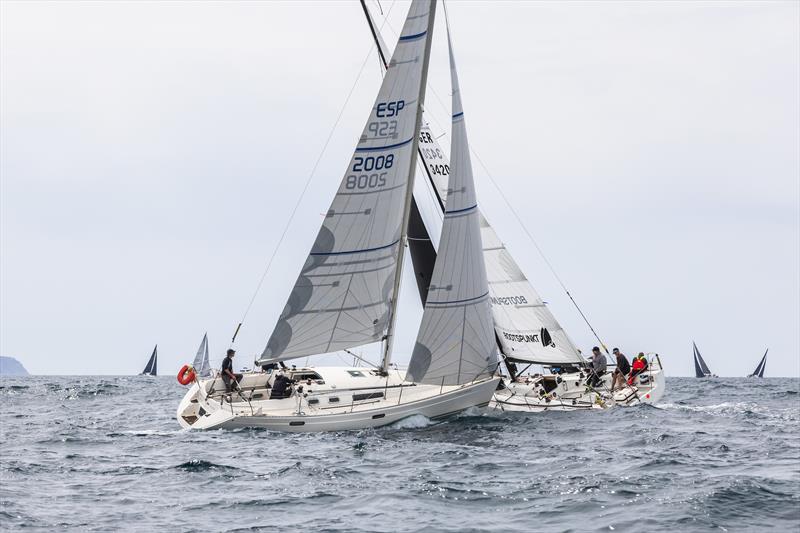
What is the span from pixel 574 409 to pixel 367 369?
5.65 meters

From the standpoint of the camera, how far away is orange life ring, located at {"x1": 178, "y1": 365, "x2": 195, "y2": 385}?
25078mm

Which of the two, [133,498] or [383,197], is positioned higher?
[383,197]

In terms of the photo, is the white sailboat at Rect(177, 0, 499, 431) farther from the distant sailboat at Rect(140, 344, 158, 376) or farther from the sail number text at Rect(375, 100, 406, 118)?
the distant sailboat at Rect(140, 344, 158, 376)

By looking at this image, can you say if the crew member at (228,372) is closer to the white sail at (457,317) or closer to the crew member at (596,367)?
the white sail at (457,317)

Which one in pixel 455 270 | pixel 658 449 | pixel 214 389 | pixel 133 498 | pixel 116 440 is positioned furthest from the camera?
pixel 214 389

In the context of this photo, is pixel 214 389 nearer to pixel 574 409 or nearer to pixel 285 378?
pixel 285 378

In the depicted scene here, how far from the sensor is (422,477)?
1540 centimetres

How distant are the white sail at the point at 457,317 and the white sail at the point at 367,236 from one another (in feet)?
8.62

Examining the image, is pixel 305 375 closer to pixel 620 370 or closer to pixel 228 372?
pixel 228 372

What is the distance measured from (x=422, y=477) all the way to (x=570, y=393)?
1321cm

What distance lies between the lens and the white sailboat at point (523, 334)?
28.0 m

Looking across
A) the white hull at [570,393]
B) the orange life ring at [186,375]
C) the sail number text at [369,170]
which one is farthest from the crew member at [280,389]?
the white hull at [570,393]

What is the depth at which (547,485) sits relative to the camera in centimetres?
1444

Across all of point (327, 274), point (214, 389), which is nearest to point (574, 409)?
point (327, 274)
